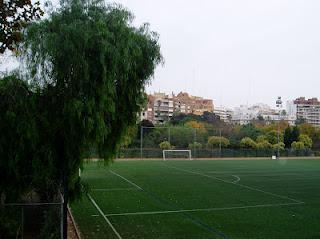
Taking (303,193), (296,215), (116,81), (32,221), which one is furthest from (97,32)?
(303,193)

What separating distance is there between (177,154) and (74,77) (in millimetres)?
48746

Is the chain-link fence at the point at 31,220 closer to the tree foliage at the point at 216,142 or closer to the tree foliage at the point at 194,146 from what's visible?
the tree foliage at the point at 194,146

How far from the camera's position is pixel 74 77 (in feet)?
31.1

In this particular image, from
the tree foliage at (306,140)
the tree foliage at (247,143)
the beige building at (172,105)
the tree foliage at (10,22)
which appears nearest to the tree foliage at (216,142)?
the tree foliage at (247,143)

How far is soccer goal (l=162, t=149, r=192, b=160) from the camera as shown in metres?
57.2

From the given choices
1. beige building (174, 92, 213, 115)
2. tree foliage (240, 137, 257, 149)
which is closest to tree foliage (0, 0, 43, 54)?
tree foliage (240, 137, 257, 149)

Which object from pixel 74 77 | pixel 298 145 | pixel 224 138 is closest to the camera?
pixel 74 77

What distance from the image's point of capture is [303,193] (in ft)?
70.5

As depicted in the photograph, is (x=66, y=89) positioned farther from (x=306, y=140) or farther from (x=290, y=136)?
(x=290, y=136)

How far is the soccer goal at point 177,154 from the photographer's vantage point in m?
57.2

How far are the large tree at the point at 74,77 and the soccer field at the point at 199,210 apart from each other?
1787mm

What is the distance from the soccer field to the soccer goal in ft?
102

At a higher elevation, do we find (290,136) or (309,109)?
(309,109)

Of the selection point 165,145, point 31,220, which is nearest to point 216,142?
point 165,145
